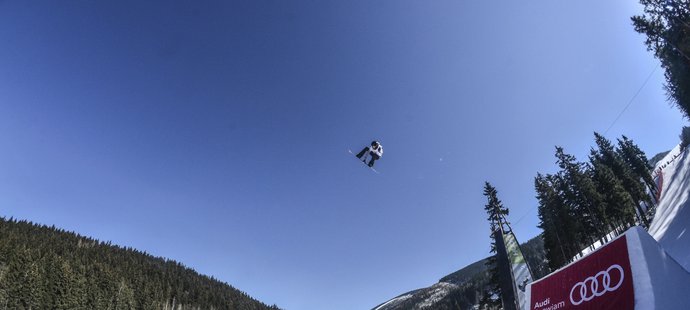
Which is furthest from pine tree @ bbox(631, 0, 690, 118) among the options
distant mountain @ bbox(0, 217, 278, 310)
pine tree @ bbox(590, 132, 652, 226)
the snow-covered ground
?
distant mountain @ bbox(0, 217, 278, 310)

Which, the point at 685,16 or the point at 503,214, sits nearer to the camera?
the point at 685,16

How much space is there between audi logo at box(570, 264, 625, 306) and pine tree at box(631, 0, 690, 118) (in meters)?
29.9

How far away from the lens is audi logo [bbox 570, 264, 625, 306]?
12.8m

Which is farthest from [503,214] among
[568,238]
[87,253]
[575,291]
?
[87,253]

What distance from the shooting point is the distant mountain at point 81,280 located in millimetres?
68375

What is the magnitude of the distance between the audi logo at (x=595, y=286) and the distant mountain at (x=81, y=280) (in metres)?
86.0

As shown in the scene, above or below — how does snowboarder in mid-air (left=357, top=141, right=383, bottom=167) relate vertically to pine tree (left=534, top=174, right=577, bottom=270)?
below

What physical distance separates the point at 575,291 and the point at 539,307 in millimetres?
3408

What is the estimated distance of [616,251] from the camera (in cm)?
1294

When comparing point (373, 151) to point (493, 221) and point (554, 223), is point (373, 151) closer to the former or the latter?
point (493, 221)

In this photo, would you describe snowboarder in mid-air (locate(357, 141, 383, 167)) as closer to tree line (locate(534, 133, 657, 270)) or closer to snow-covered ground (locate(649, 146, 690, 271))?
snow-covered ground (locate(649, 146, 690, 271))

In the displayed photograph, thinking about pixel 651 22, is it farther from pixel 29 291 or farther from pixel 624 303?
pixel 29 291

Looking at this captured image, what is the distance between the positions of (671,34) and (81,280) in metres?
107

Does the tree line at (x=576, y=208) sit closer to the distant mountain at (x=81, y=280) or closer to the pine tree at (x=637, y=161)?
the pine tree at (x=637, y=161)
